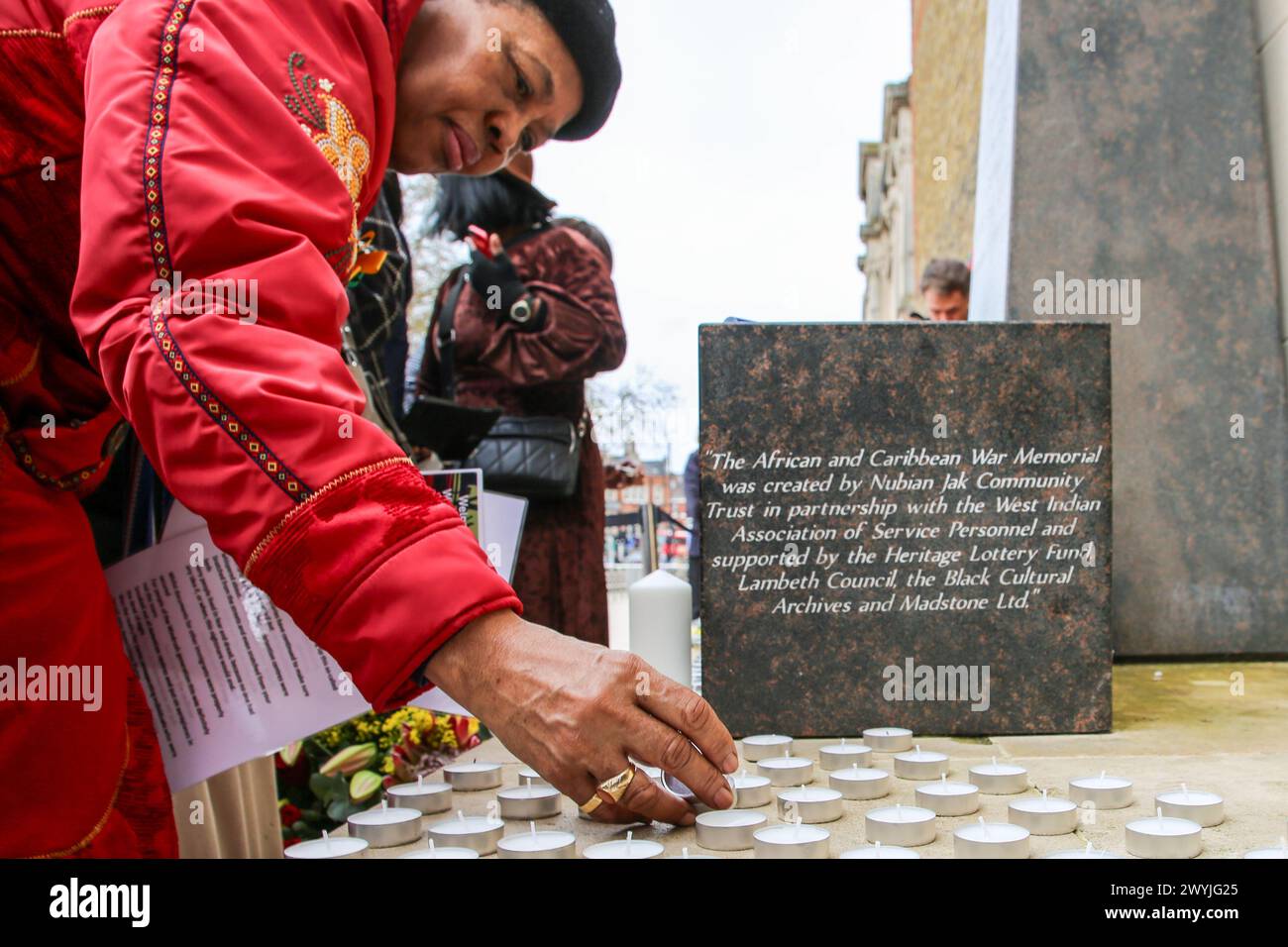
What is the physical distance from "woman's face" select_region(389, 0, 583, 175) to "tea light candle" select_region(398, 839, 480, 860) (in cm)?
90

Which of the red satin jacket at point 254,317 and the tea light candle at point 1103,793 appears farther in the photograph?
the tea light candle at point 1103,793

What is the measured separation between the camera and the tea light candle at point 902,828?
1.09m

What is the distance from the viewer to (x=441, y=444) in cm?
260

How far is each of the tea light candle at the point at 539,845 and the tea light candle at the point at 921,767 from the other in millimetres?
491

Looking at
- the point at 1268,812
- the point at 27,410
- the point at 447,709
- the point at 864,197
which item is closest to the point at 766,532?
the point at 447,709

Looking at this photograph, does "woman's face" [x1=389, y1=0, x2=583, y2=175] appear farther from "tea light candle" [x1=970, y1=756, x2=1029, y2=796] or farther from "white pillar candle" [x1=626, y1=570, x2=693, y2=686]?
"tea light candle" [x1=970, y1=756, x2=1029, y2=796]

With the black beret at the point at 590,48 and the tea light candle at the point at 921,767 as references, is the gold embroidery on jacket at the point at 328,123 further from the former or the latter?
the tea light candle at the point at 921,767

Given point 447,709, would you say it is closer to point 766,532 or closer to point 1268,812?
point 766,532

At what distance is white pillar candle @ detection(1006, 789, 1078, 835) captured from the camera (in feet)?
3.69

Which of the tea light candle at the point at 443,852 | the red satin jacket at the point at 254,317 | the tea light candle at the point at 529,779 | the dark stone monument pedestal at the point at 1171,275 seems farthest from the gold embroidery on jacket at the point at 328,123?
the dark stone monument pedestal at the point at 1171,275

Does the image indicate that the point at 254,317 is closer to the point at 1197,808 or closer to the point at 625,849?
the point at 625,849

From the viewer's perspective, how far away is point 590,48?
159cm

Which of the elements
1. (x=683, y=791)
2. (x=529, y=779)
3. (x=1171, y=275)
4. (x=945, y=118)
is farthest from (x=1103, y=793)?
(x=945, y=118)

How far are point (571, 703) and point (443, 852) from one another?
29cm
